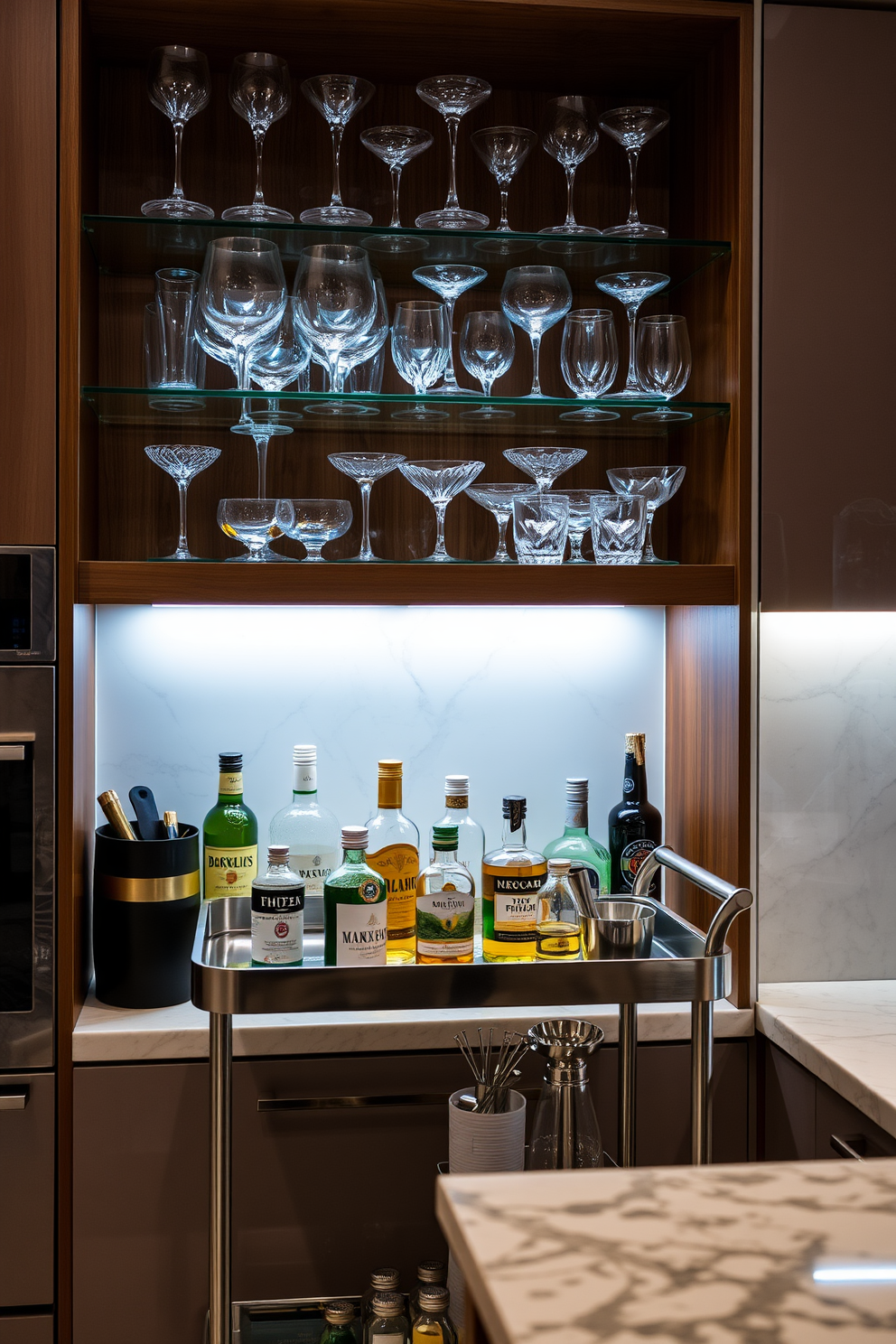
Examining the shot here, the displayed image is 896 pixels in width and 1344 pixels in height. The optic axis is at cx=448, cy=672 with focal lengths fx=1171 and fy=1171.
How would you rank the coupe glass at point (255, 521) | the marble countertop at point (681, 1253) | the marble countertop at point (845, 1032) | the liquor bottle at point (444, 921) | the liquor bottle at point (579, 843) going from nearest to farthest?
the marble countertop at point (681, 1253)
the marble countertop at point (845, 1032)
the liquor bottle at point (444, 921)
the coupe glass at point (255, 521)
the liquor bottle at point (579, 843)

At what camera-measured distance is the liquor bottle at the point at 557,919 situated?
5.45 feet

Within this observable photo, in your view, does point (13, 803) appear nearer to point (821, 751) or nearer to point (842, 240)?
point (821, 751)

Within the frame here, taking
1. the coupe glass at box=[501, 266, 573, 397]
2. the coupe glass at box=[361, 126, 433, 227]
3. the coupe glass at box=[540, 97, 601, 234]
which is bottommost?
the coupe glass at box=[501, 266, 573, 397]

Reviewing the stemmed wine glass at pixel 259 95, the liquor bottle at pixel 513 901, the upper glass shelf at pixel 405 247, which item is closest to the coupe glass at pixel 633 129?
the upper glass shelf at pixel 405 247

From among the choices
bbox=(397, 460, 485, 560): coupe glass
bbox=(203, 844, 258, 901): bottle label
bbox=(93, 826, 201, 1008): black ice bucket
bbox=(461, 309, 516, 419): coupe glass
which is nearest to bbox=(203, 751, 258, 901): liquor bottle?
bbox=(203, 844, 258, 901): bottle label

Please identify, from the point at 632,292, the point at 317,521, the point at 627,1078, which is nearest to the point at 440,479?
the point at 317,521

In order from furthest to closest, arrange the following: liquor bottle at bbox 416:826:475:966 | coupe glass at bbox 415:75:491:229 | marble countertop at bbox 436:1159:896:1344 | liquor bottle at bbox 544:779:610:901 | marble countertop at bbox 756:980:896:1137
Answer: liquor bottle at bbox 544:779:610:901 < coupe glass at bbox 415:75:491:229 < liquor bottle at bbox 416:826:475:966 < marble countertop at bbox 756:980:896:1137 < marble countertop at bbox 436:1159:896:1344

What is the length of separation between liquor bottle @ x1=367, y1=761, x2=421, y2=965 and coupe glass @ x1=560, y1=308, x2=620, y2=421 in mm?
697

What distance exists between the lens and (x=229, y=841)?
76.5 inches

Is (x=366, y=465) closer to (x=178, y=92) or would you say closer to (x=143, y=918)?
(x=178, y=92)

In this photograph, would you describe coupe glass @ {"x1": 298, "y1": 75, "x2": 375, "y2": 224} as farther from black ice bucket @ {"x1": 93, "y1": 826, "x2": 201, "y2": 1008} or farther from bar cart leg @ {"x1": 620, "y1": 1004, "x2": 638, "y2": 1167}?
bar cart leg @ {"x1": 620, "y1": 1004, "x2": 638, "y2": 1167}

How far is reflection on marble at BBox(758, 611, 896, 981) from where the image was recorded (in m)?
1.88

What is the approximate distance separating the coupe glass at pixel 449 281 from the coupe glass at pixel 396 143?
0.29 ft

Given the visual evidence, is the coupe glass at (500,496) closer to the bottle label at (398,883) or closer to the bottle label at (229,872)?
the bottle label at (398,883)
